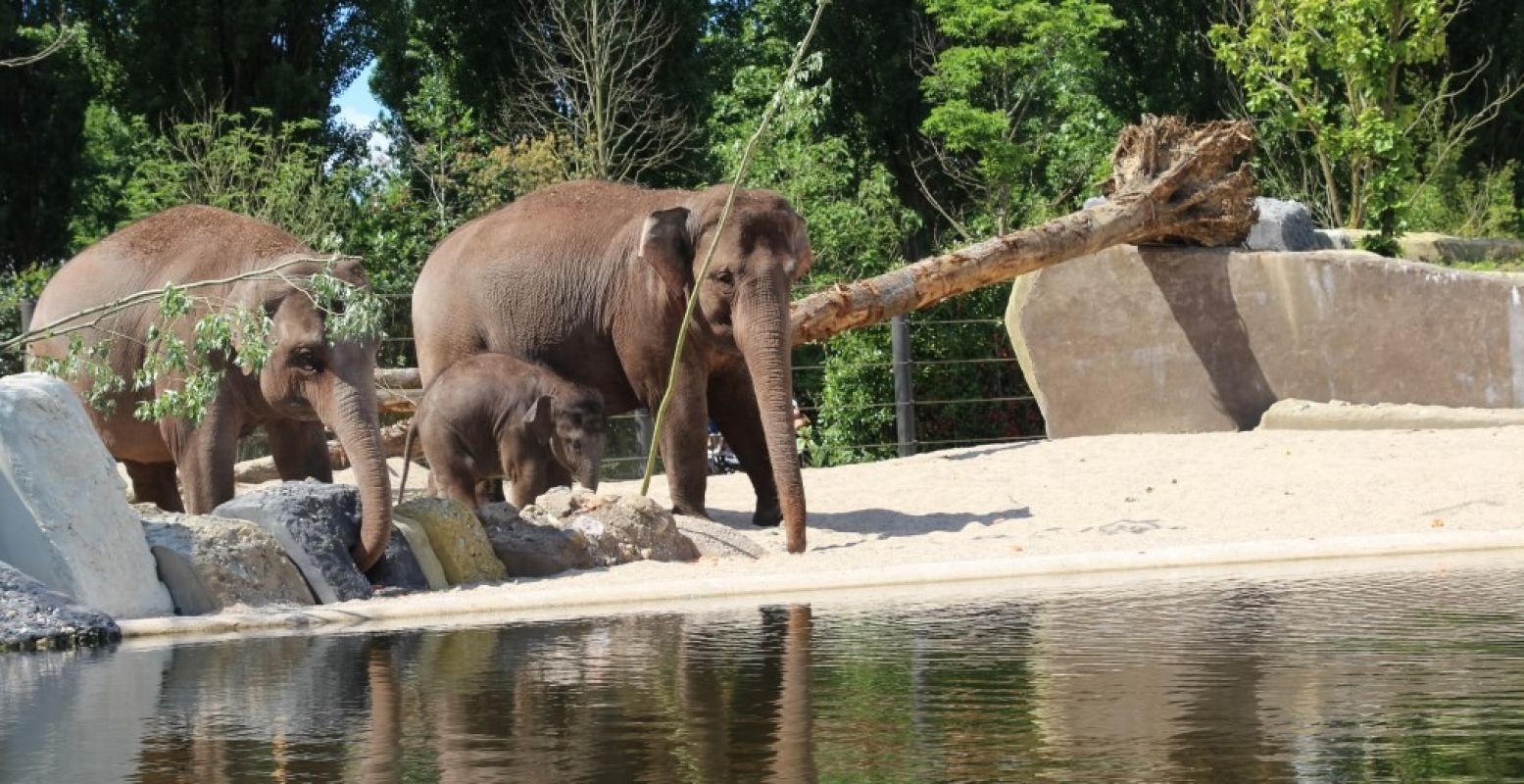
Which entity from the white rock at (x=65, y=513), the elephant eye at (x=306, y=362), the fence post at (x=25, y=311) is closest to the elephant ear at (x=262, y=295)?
the elephant eye at (x=306, y=362)

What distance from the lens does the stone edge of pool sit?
31.6 feet

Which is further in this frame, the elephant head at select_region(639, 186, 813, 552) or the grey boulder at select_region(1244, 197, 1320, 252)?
the grey boulder at select_region(1244, 197, 1320, 252)

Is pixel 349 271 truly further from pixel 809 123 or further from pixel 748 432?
pixel 809 123

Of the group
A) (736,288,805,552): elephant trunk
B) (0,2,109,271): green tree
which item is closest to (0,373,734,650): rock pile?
(736,288,805,552): elephant trunk

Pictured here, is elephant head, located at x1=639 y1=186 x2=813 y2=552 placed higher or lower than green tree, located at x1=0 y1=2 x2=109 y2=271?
lower

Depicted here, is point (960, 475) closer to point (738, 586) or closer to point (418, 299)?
point (418, 299)

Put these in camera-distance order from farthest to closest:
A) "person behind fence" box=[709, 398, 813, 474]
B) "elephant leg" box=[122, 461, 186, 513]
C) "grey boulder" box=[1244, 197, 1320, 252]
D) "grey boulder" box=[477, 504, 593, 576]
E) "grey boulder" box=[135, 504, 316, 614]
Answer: "person behind fence" box=[709, 398, 813, 474] → "grey boulder" box=[1244, 197, 1320, 252] → "elephant leg" box=[122, 461, 186, 513] → "grey boulder" box=[477, 504, 593, 576] → "grey boulder" box=[135, 504, 316, 614]

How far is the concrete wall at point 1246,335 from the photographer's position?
1561 centimetres

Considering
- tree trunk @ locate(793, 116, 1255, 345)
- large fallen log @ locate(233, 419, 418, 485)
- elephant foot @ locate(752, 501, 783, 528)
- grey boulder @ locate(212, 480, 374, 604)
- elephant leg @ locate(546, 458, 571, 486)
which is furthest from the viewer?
large fallen log @ locate(233, 419, 418, 485)

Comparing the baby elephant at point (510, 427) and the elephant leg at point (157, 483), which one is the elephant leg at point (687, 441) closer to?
the baby elephant at point (510, 427)

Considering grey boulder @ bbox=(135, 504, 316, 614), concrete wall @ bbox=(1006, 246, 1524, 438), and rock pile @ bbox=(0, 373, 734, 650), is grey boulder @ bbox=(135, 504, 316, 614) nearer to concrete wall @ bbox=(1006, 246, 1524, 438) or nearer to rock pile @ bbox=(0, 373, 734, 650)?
rock pile @ bbox=(0, 373, 734, 650)

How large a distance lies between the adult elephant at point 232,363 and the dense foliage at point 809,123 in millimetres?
5976

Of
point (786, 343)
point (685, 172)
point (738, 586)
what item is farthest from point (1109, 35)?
point (738, 586)

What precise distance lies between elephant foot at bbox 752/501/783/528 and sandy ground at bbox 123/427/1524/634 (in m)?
0.25
